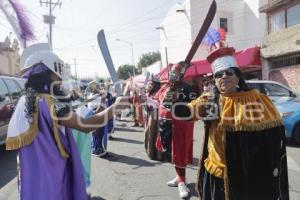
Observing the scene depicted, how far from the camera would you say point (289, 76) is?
59.8 ft

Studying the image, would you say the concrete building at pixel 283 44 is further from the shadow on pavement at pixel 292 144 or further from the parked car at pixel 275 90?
the shadow on pavement at pixel 292 144

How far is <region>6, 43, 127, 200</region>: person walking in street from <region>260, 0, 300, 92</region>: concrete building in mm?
15676


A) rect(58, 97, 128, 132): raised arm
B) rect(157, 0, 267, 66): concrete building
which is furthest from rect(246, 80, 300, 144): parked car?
rect(157, 0, 267, 66): concrete building

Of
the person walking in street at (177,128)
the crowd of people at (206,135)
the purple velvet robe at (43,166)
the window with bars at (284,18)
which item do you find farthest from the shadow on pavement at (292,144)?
the window with bars at (284,18)

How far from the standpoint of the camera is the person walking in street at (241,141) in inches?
117

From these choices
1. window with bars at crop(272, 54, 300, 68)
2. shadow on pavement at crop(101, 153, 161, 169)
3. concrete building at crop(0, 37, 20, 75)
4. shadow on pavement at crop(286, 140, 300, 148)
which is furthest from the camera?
concrete building at crop(0, 37, 20, 75)

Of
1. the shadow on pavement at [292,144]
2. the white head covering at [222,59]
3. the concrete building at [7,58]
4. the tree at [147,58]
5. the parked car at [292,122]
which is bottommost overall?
the shadow on pavement at [292,144]

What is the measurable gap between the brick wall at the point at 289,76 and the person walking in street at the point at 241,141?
15.5 meters

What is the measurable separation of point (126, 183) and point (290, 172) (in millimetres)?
2896

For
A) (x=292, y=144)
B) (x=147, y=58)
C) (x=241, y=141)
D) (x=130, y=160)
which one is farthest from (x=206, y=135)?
(x=147, y=58)

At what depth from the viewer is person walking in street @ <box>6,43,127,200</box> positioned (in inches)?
125

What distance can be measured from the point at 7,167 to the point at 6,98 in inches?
72.5

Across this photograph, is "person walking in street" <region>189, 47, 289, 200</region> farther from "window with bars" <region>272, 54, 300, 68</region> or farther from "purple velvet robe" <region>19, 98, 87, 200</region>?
"window with bars" <region>272, 54, 300, 68</region>

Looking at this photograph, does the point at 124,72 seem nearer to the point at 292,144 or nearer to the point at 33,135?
the point at 292,144
